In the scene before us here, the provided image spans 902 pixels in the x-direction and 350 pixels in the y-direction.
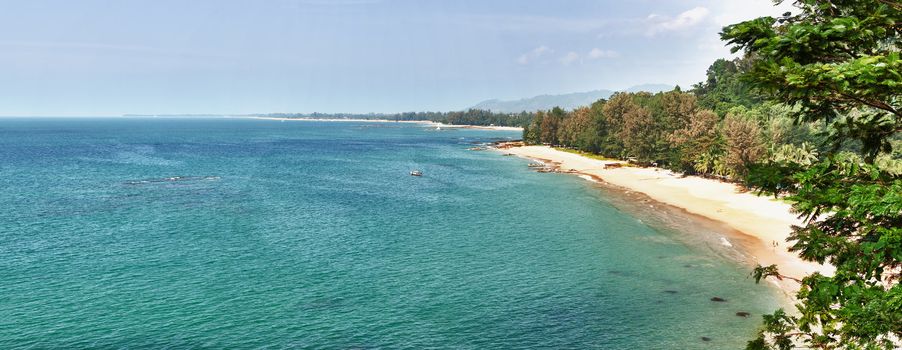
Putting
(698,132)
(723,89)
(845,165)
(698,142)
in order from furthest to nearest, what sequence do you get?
(723,89) → (698,132) → (698,142) → (845,165)

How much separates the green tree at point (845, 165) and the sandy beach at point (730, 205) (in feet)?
99.0

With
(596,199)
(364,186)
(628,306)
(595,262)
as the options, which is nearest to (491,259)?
(595,262)

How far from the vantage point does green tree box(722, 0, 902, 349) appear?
34.4 feet

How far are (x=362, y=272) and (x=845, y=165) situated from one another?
1442 inches

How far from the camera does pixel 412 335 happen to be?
32.5m

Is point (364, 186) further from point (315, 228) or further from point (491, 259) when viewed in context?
point (491, 259)

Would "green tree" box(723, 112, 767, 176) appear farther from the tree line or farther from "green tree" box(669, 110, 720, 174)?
"green tree" box(669, 110, 720, 174)

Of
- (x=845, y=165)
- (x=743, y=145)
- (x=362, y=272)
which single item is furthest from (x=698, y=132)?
(x=845, y=165)

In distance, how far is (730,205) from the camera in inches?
2793

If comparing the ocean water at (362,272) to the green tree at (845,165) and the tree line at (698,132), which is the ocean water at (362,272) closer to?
the tree line at (698,132)

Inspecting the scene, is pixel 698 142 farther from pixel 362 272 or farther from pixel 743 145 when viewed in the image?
pixel 362 272

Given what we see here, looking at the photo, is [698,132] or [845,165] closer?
[845,165]

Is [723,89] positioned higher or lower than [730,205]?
higher

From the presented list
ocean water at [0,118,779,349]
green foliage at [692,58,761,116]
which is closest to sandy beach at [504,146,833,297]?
ocean water at [0,118,779,349]
